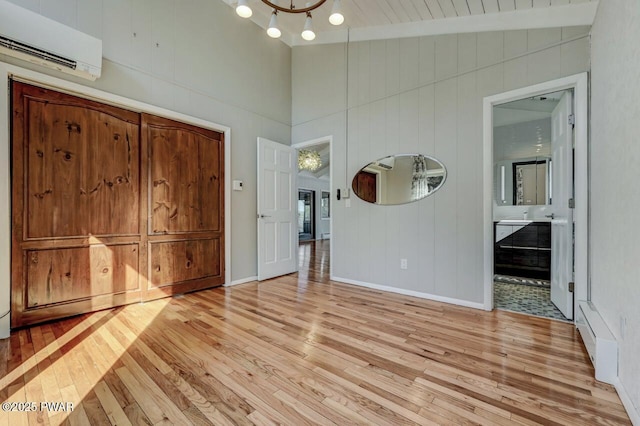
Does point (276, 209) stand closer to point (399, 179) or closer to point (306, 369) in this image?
point (399, 179)

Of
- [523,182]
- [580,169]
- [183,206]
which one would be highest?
[523,182]

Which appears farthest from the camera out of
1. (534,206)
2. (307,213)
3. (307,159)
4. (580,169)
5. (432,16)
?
(307,213)

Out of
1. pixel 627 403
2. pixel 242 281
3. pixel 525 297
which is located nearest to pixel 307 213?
pixel 242 281

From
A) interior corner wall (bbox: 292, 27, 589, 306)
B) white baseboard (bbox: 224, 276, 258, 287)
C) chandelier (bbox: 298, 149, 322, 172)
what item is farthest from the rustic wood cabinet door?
chandelier (bbox: 298, 149, 322, 172)

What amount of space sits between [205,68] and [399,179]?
111 inches

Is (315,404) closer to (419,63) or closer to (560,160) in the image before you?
(560,160)

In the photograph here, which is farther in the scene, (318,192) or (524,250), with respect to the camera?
(318,192)

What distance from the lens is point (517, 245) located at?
436 cm

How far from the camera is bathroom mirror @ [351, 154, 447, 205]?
3162mm

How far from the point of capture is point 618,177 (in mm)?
1605

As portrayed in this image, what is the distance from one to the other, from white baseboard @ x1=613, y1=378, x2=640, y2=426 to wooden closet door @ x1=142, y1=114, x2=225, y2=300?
3.67 m

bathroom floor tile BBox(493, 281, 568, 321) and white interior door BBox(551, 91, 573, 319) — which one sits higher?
white interior door BBox(551, 91, 573, 319)

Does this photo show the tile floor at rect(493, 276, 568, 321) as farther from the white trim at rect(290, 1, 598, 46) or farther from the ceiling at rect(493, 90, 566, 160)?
the white trim at rect(290, 1, 598, 46)

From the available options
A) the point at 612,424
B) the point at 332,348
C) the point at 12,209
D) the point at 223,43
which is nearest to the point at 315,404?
the point at 332,348
